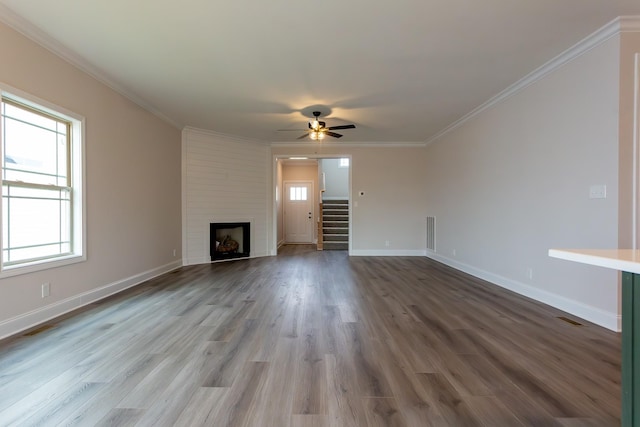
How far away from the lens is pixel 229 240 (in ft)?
21.4

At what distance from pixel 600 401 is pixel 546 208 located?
2.26 metres

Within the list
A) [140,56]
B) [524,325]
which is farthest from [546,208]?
[140,56]

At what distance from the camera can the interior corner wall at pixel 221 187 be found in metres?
5.82

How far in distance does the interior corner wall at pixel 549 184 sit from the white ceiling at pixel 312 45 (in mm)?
384

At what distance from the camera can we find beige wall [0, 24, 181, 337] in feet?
8.43

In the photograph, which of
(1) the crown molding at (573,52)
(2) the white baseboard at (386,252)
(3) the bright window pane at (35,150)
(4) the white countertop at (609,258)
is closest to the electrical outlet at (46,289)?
(3) the bright window pane at (35,150)

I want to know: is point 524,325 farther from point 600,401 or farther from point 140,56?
point 140,56

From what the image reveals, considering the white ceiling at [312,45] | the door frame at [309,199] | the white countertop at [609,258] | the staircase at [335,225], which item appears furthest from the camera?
the door frame at [309,199]

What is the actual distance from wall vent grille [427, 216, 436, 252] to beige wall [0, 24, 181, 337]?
5291 mm

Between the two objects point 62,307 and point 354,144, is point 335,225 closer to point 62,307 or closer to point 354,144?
point 354,144

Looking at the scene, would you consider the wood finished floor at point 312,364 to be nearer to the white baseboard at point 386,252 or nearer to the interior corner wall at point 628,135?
the interior corner wall at point 628,135

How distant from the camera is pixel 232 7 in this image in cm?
233

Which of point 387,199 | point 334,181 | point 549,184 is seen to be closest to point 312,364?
point 549,184

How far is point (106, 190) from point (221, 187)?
274cm
